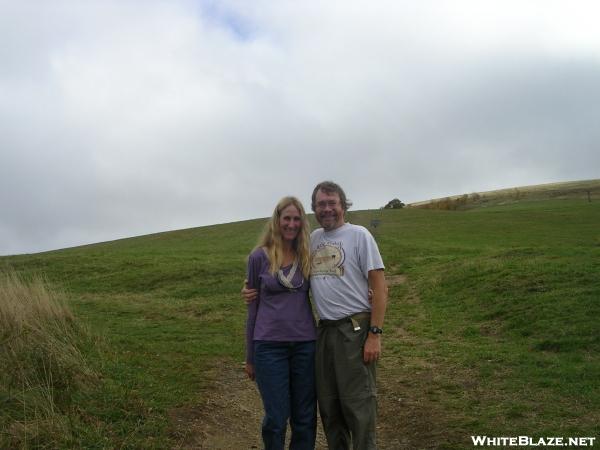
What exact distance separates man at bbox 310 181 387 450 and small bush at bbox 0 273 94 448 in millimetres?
2724

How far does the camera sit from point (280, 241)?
4738 mm

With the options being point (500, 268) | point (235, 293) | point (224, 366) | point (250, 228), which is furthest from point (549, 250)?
point (250, 228)

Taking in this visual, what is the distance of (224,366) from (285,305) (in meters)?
5.21

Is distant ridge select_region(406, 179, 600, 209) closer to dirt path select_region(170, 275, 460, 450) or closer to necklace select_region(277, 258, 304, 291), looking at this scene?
dirt path select_region(170, 275, 460, 450)

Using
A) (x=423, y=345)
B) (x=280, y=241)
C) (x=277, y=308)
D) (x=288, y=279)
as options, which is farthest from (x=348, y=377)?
(x=423, y=345)

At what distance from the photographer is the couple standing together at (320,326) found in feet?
14.8

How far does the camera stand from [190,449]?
578 cm

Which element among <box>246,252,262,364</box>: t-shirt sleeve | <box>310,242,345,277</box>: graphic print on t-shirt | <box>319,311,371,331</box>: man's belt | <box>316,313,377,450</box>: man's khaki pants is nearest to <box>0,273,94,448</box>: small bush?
<box>246,252,262,364</box>: t-shirt sleeve

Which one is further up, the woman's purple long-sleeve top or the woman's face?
the woman's face

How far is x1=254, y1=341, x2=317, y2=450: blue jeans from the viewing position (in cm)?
456

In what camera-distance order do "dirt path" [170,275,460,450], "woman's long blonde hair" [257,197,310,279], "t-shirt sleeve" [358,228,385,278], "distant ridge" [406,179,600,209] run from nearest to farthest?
"t-shirt sleeve" [358,228,385,278], "woman's long blonde hair" [257,197,310,279], "dirt path" [170,275,460,450], "distant ridge" [406,179,600,209]

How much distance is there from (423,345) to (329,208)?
23.0ft

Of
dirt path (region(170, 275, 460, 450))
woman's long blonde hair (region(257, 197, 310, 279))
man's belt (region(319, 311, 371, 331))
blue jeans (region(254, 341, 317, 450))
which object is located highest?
woman's long blonde hair (region(257, 197, 310, 279))

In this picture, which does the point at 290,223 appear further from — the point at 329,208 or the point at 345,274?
the point at 345,274
